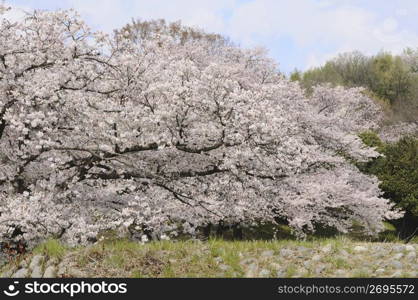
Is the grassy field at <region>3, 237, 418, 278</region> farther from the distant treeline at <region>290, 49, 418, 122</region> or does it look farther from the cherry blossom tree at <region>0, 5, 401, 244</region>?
the distant treeline at <region>290, 49, 418, 122</region>

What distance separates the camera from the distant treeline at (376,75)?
61281 millimetres

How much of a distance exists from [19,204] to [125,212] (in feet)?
7.68

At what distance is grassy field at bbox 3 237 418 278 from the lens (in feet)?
24.8

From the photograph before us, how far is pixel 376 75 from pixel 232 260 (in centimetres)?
6237

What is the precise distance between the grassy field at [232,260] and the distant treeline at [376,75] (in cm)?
5157

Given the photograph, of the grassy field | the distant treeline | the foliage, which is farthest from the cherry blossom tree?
the distant treeline

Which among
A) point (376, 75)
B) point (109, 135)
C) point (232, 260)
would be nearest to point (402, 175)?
point (109, 135)

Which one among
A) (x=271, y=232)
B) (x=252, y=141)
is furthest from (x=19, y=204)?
(x=271, y=232)

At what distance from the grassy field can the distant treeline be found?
5157 cm

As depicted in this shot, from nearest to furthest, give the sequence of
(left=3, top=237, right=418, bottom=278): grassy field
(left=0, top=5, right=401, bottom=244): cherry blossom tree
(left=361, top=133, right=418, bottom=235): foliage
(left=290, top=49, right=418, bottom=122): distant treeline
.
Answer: (left=3, top=237, right=418, bottom=278): grassy field → (left=0, top=5, right=401, bottom=244): cherry blossom tree → (left=361, top=133, right=418, bottom=235): foliage → (left=290, top=49, right=418, bottom=122): distant treeline

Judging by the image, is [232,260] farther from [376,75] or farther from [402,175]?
[376,75]

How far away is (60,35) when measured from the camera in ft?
41.3

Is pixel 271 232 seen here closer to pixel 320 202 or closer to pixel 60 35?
pixel 320 202

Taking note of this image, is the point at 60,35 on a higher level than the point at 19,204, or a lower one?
higher
